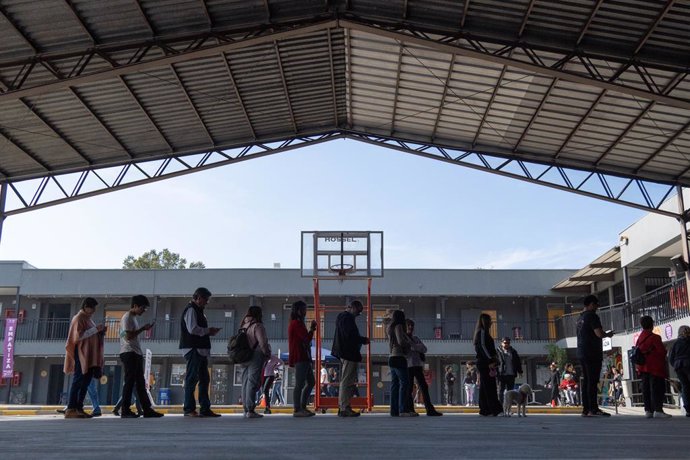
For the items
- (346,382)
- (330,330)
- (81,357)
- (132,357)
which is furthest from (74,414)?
(330,330)

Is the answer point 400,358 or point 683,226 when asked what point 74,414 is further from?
point 683,226

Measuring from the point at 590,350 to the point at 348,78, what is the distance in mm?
12069

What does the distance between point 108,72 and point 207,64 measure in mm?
2834

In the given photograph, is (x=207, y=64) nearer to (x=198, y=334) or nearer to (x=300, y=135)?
(x=300, y=135)

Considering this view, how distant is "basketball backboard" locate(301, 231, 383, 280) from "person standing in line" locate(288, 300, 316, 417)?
6.96 m

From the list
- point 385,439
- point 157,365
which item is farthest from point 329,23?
point 157,365

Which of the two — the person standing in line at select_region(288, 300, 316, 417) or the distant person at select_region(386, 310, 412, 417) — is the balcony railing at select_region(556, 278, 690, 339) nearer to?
the distant person at select_region(386, 310, 412, 417)

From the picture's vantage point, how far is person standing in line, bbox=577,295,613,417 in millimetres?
9359

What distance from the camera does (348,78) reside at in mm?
19500

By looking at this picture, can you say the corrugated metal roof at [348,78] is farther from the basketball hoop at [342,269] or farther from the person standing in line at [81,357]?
the person standing in line at [81,357]

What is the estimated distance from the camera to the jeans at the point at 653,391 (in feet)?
34.1

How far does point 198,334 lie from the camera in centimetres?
902

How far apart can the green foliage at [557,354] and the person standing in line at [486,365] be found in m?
19.3

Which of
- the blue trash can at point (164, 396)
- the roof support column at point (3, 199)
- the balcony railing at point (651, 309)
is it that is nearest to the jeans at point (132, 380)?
the roof support column at point (3, 199)
